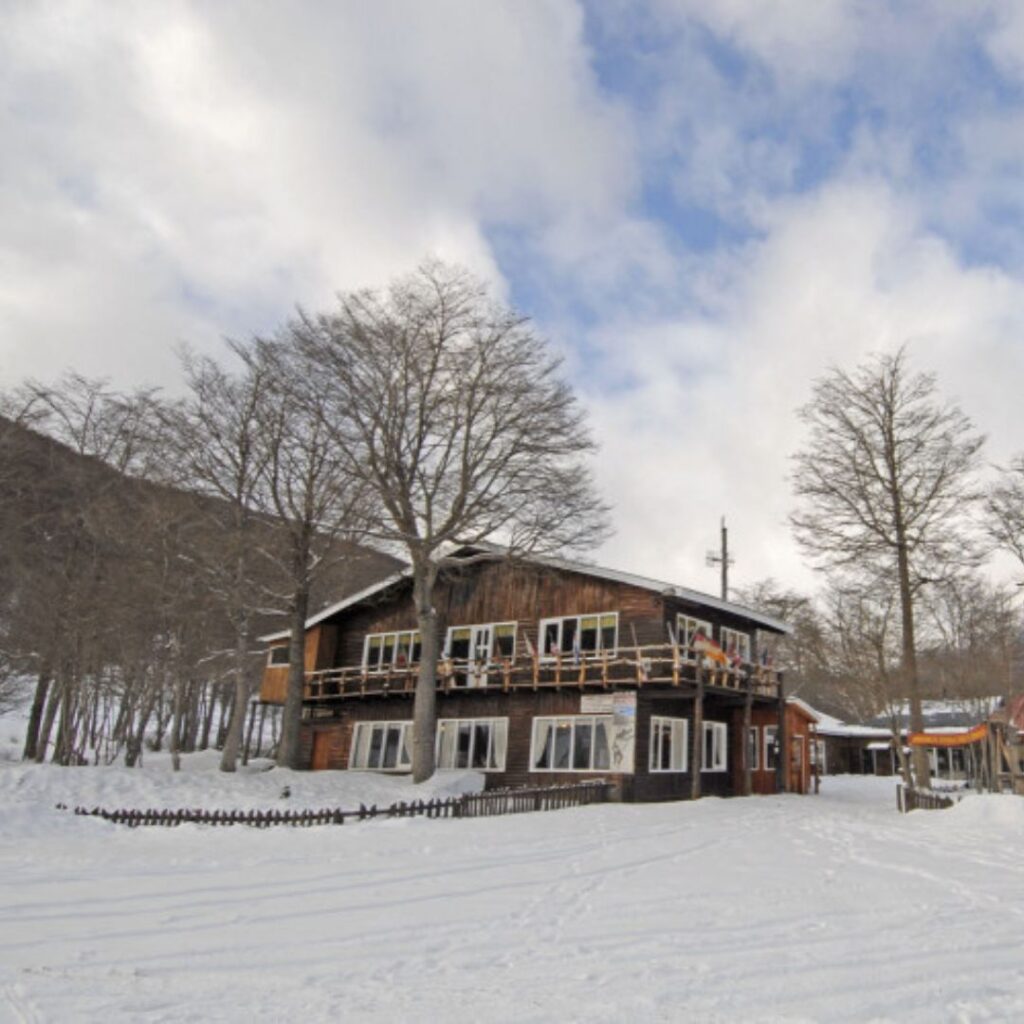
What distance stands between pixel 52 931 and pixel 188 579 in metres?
19.5

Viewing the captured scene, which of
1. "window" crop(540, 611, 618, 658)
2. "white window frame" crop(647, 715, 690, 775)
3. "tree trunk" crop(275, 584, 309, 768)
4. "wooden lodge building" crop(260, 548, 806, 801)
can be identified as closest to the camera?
"wooden lodge building" crop(260, 548, 806, 801)

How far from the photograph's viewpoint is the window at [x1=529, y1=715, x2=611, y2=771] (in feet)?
88.8

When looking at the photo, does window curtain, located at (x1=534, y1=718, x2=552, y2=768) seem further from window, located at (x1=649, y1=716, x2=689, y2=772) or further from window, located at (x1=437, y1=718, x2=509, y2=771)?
window, located at (x1=649, y1=716, x2=689, y2=772)

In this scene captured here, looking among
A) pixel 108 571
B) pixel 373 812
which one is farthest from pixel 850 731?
pixel 108 571

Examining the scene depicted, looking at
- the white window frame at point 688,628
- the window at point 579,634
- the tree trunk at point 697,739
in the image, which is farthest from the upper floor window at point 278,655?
the tree trunk at point 697,739

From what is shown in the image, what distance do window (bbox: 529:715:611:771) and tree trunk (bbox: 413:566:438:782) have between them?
377 cm

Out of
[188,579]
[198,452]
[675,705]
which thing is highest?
[198,452]

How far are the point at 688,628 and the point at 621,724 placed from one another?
420 centimetres

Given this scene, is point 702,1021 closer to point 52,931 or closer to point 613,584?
point 52,931

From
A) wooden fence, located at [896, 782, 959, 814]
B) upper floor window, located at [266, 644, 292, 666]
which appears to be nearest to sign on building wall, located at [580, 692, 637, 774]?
wooden fence, located at [896, 782, 959, 814]

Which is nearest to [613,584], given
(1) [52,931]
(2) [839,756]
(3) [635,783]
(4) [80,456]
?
(3) [635,783]

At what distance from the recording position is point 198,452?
2656 centimetres

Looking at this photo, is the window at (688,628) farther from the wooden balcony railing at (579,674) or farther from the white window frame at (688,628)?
the wooden balcony railing at (579,674)

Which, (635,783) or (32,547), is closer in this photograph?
(635,783)
